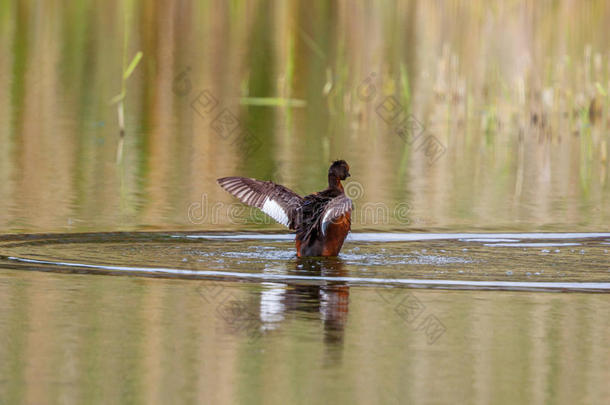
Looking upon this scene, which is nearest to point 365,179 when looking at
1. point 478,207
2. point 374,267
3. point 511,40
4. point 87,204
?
point 478,207

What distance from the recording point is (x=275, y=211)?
979 cm

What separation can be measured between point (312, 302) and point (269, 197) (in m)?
2.22

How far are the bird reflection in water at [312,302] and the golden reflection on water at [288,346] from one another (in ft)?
0.05

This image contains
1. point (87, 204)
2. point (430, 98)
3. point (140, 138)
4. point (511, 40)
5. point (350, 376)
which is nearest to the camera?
point (350, 376)

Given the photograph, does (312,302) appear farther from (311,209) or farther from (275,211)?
(275,211)

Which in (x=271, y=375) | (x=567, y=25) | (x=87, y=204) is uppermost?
(x=567, y=25)

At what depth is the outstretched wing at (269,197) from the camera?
31.9ft

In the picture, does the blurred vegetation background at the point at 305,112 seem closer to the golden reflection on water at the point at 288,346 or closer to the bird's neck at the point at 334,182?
the bird's neck at the point at 334,182

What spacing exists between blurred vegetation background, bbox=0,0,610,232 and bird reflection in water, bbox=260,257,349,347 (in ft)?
7.80

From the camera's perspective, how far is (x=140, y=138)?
16.4 metres

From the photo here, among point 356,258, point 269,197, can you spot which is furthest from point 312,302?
point 269,197

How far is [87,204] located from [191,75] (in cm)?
1076

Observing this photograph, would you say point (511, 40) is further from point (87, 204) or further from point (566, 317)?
point (566, 317)

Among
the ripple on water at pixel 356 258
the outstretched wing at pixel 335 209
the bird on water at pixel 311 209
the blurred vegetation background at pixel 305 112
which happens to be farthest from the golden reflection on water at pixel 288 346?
the blurred vegetation background at pixel 305 112
